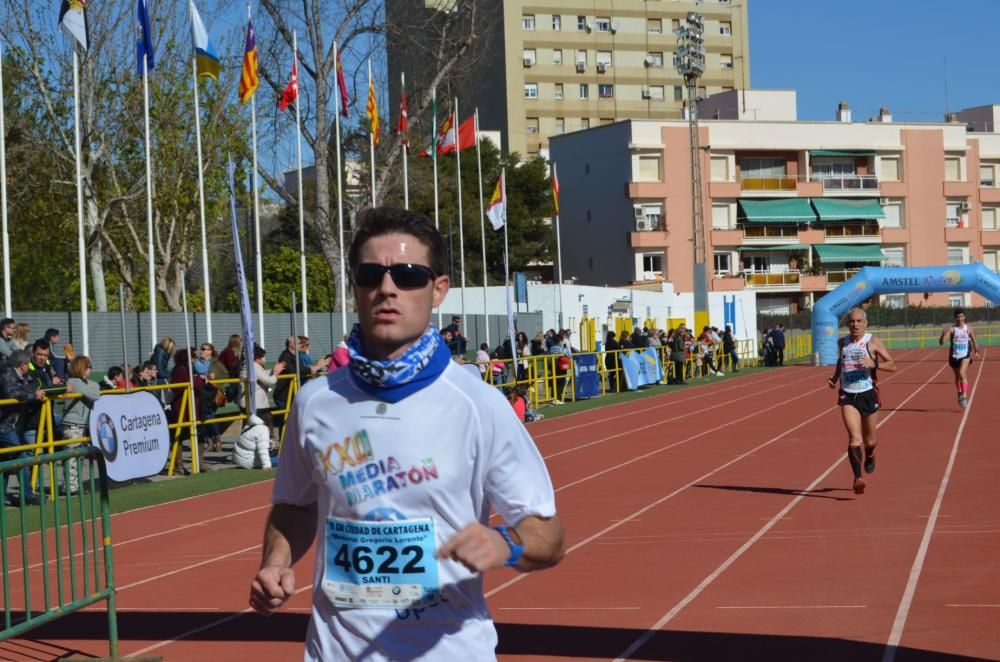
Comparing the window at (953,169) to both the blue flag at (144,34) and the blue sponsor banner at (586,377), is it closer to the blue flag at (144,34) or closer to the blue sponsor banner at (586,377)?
the blue sponsor banner at (586,377)

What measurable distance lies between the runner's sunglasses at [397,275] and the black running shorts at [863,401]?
1158cm

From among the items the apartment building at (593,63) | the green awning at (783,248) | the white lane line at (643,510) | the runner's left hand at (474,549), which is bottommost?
the white lane line at (643,510)

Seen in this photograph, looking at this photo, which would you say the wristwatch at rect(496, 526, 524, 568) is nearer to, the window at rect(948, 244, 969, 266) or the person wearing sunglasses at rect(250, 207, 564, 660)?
the person wearing sunglasses at rect(250, 207, 564, 660)

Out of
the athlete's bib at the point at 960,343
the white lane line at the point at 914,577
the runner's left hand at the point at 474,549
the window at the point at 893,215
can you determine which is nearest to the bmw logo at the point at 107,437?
the white lane line at the point at 914,577

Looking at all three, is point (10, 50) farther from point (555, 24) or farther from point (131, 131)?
point (555, 24)

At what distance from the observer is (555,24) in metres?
89.2

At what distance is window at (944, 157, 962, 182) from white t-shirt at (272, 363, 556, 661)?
8319 cm

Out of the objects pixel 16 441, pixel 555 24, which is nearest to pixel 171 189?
pixel 16 441

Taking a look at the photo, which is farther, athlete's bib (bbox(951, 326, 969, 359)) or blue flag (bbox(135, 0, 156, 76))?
athlete's bib (bbox(951, 326, 969, 359))

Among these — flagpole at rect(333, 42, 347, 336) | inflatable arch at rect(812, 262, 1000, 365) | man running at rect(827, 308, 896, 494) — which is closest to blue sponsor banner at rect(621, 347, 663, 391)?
flagpole at rect(333, 42, 347, 336)

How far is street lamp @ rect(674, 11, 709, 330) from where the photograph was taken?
53.3m

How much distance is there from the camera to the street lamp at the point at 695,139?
5328cm

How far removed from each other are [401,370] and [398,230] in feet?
1.28

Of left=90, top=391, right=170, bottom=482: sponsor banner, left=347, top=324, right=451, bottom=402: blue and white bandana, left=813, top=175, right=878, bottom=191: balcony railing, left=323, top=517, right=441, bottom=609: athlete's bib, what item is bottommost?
left=90, top=391, right=170, bottom=482: sponsor banner
